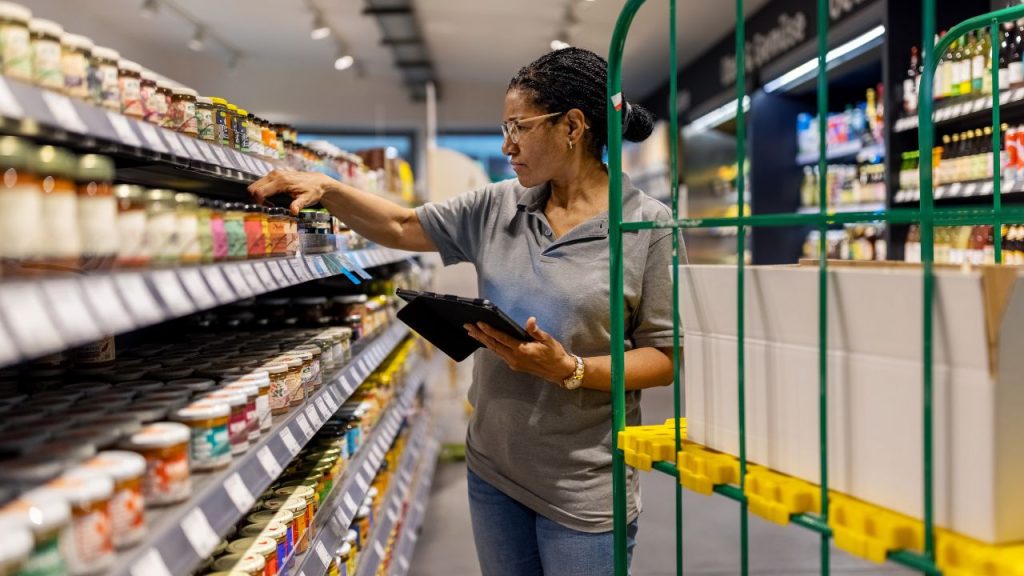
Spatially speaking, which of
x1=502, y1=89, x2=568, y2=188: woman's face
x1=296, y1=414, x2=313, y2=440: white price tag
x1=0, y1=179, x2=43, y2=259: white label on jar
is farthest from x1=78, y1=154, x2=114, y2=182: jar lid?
x1=502, y1=89, x2=568, y2=188: woman's face

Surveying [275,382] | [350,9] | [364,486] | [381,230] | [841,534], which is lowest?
[364,486]

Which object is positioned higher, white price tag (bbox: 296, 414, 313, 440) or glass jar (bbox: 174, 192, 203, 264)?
glass jar (bbox: 174, 192, 203, 264)

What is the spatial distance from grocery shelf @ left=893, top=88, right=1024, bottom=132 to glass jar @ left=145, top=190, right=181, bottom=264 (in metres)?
3.40

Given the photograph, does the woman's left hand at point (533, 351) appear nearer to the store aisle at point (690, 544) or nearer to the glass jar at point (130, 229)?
the glass jar at point (130, 229)

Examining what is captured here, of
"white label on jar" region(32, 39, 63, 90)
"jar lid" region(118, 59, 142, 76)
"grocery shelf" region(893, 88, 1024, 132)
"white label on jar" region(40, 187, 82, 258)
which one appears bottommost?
"white label on jar" region(40, 187, 82, 258)

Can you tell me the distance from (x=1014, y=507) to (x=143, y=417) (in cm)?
126

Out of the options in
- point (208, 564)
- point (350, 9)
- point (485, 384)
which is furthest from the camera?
point (350, 9)

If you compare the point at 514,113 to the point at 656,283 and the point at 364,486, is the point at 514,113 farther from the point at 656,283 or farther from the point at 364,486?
the point at 364,486

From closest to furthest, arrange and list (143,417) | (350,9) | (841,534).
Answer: (841,534), (143,417), (350,9)

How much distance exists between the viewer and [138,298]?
1.12 metres

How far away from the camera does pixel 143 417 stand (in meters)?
1.38

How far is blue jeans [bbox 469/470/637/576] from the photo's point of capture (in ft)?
6.26

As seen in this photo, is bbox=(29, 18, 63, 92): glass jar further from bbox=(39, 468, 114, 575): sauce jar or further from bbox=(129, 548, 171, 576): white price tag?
bbox=(129, 548, 171, 576): white price tag

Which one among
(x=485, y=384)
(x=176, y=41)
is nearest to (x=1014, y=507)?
(x=485, y=384)
